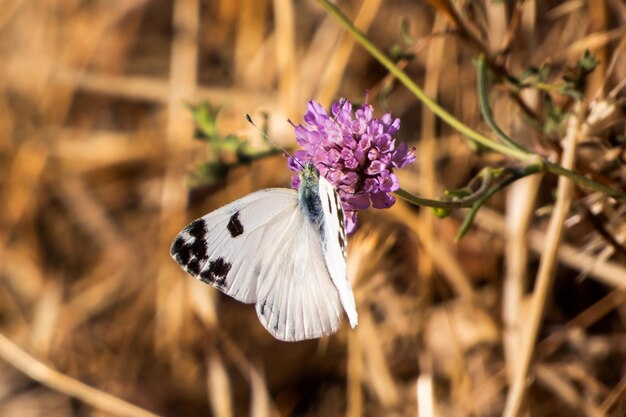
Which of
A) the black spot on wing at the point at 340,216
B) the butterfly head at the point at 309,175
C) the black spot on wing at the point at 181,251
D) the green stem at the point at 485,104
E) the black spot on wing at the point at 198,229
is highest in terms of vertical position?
the green stem at the point at 485,104

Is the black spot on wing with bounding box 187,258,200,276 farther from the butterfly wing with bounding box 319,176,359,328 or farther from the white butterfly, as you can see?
the butterfly wing with bounding box 319,176,359,328

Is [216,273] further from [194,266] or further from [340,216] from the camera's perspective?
[340,216]

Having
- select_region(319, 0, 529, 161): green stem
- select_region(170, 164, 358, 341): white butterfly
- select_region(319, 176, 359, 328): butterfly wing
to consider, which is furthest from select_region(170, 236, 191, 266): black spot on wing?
select_region(319, 0, 529, 161): green stem

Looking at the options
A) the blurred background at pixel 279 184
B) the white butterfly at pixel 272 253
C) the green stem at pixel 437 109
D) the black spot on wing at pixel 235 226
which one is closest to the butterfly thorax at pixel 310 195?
the white butterfly at pixel 272 253

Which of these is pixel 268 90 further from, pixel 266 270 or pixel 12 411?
pixel 266 270

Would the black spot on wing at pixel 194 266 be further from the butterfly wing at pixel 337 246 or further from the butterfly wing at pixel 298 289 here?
the butterfly wing at pixel 337 246

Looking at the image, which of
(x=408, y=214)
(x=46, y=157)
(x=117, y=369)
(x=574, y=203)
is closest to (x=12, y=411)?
(x=117, y=369)
